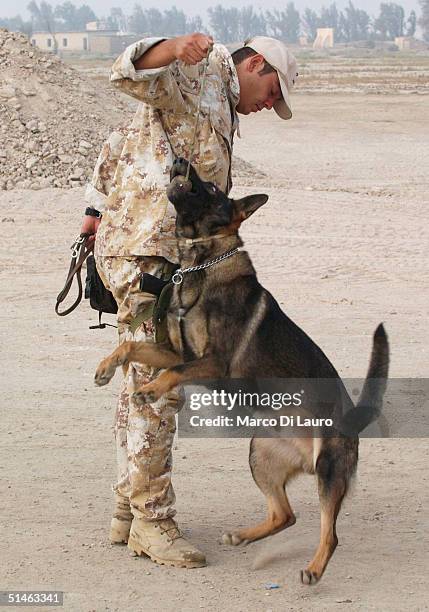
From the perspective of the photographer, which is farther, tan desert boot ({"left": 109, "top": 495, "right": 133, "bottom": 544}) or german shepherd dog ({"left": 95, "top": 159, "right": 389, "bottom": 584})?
tan desert boot ({"left": 109, "top": 495, "right": 133, "bottom": 544})

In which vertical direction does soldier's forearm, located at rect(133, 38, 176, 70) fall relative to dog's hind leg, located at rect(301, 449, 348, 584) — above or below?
above

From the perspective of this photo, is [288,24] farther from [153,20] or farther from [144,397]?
[144,397]

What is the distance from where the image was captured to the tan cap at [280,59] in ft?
15.8

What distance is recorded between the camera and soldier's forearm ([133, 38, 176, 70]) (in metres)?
4.49

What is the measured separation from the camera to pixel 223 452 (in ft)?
22.0

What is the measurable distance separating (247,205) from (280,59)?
598mm

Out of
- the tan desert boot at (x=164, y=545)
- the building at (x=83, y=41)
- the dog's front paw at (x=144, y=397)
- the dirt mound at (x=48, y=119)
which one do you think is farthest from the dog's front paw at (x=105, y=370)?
the building at (x=83, y=41)

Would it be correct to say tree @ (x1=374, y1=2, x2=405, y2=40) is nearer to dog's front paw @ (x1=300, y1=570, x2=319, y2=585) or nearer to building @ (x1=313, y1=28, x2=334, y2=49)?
building @ (x1=313, y1=28, x2=334, y2=49)

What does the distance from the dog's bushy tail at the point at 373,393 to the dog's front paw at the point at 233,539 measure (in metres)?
0.74

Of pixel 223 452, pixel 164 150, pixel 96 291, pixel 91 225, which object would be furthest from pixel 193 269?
pixel 223 452

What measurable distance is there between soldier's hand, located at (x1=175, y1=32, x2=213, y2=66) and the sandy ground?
6.84 ft

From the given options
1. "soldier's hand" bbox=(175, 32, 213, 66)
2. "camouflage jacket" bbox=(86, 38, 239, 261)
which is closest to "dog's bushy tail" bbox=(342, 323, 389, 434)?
"camouflage jacket" bbox=(86, 38, 239, 261)

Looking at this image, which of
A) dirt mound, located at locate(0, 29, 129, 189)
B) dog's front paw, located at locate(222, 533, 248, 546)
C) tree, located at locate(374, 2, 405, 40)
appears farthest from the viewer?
tree, located at locate(374, 2, 405, 40)

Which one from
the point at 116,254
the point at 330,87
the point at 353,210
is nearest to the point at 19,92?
the point at 353,210
